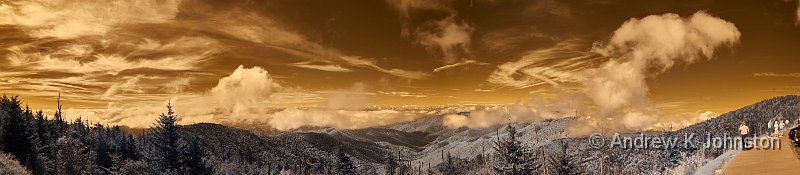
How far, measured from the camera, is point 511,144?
150ft

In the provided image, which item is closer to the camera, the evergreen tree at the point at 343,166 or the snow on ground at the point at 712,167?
the snow on ground at the point at 712,167

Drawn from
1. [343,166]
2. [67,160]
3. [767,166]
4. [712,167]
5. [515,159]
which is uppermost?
[767,166]

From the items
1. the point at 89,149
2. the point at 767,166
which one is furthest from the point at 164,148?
the point at 89,149

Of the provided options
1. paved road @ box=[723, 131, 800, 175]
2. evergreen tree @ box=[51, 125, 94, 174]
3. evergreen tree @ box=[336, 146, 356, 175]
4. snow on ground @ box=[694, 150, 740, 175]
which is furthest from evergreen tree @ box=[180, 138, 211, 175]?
paved road @ box=[723, 131, 800, 175]

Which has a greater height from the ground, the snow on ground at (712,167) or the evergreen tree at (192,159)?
the snow on ground at (712,167)

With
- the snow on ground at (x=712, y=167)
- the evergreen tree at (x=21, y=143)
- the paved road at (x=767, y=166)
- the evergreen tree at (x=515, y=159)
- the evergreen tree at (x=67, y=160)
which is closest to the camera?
the paved road at (x=767, y=166)

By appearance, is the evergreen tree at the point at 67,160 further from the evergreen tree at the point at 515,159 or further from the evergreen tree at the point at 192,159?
the evergreen tree at the point at 515,159

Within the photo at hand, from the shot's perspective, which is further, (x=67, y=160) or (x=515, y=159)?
(x=67, y=160)

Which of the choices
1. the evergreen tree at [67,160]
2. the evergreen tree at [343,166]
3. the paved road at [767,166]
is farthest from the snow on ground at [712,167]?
the evergreen tree at [67,160]

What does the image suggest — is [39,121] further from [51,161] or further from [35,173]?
[35,173]

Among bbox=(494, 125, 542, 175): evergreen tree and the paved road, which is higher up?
the paved road

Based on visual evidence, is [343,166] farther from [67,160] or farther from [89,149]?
[89,149]

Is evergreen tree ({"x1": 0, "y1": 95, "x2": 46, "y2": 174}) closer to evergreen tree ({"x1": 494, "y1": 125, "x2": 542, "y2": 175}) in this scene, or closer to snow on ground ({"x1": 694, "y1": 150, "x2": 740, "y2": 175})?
evergreen tree ({"x1": 494, "y1": 125, "x2": 542, "y2": 175})

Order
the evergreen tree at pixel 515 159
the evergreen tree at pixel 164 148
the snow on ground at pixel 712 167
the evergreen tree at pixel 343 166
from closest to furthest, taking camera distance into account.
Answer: the snow on ground at pixel 712 167, the evergreen tree at pixel 164 148, the evergreen tree at pixel 515 159, the evergreen tree at pixel 343 166
